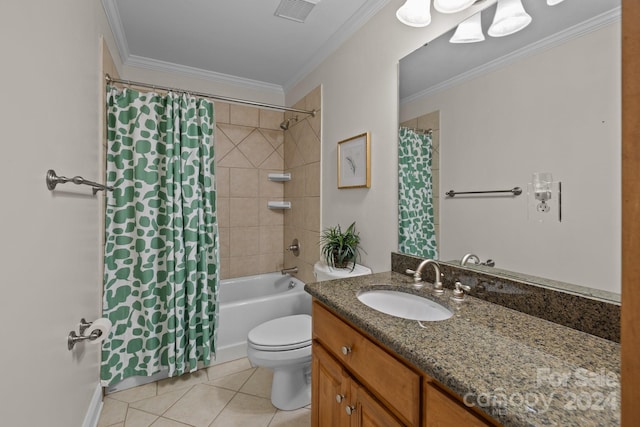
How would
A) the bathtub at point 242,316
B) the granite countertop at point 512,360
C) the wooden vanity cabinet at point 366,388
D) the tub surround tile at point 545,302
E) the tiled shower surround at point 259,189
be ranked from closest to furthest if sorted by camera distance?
the granite countertop at point 512,360, the wooden vanity cabinet at point 366,388, the tub surround tile at point 545,302, the bathtub at point 242,316, the tiled shower surround at point 259,189

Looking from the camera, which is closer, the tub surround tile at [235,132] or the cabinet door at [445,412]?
the cabinet door at [445,412]

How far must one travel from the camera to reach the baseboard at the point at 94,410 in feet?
4.87

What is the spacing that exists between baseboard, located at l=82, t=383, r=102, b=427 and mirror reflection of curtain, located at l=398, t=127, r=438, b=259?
6.25 ft

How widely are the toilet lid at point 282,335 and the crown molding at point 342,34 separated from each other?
80.2 inches

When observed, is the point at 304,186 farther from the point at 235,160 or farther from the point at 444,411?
the point at 444,411

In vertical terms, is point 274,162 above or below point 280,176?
above

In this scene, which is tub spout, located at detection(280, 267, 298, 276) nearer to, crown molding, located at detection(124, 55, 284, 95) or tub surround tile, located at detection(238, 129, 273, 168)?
tub surround tile, located at detection(238, 129, 273, 168)

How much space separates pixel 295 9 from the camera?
178 centimetres

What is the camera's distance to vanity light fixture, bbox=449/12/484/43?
1165 millimetres

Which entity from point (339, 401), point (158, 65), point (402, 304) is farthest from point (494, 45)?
point (158, 65)

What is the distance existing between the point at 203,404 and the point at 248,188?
189 cm

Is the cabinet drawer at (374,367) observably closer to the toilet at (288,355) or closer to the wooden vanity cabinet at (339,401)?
the wooden vanity cabinet at (339,401)

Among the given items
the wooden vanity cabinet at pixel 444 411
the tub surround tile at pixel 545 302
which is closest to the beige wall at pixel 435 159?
the tub surround tile at pixel 545 302

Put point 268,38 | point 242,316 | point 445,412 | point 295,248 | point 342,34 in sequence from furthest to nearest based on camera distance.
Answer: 1. point 295,248
2. point 242,316
3. point 268,38
4. point 342,34
5. point 445,412
